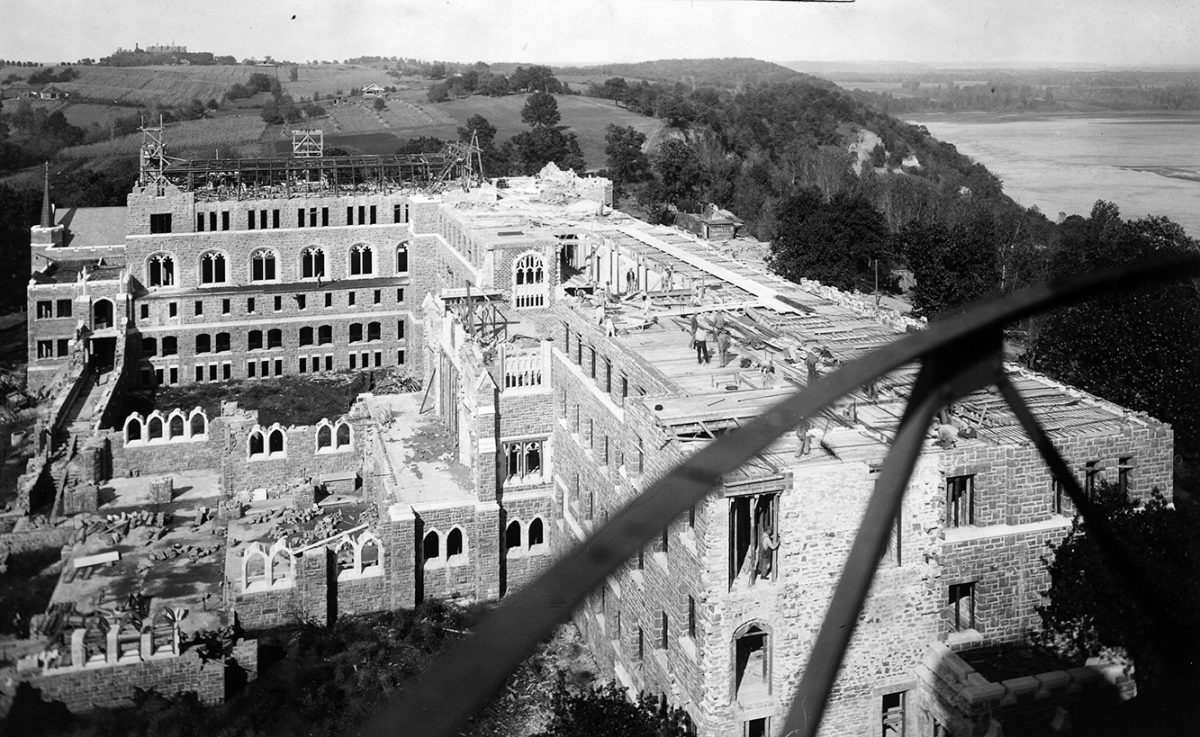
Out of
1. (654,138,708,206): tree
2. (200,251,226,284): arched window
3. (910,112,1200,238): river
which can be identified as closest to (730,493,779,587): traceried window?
(910,112,1200,238): river

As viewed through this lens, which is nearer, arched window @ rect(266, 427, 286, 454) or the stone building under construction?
the stone building under construction

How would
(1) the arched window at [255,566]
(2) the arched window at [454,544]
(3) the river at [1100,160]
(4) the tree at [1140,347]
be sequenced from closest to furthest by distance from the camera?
(1) the arched window at [255,566], (2) the arched window at [454,544], (4) the tree at [1140,347], (3) the river at [1100,160]

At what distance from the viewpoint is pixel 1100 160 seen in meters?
21.8

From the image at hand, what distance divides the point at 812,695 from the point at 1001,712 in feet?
25.1

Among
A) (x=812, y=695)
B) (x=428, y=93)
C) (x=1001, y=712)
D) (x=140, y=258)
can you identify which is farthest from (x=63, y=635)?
(x=428, y=93)

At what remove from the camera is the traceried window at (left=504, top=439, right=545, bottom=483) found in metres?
15.3

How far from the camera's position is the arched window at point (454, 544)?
49.3 ft

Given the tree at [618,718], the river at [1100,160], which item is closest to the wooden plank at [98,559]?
A: the tree at [618,718]

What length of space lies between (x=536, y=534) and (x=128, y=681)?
5.48 m

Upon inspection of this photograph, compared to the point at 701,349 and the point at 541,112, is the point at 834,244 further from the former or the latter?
the point at 541,112

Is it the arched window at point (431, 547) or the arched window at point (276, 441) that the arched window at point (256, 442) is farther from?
the arched window at point (431, 547)

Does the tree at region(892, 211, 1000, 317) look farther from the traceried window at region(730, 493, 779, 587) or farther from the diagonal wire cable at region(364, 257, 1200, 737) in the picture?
Answer: the diagonal wire cable at region(364, 257, 1200, 737)

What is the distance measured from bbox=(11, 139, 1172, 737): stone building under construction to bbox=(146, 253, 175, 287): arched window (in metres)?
0.07

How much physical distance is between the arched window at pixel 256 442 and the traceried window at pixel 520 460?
5699 millimetres
